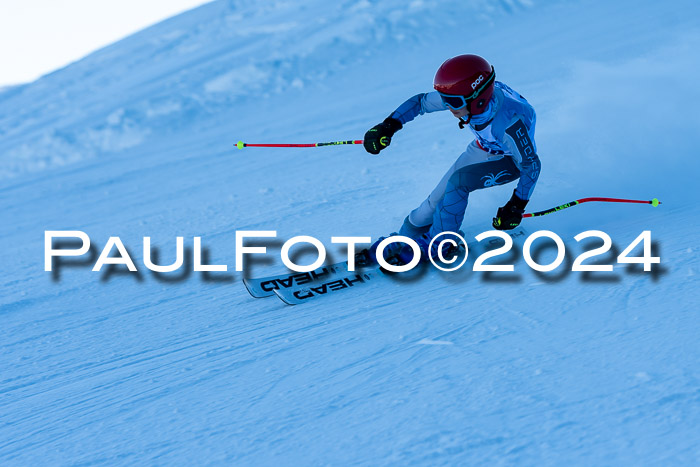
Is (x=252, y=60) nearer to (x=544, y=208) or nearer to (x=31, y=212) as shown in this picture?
(x=31, y=212)

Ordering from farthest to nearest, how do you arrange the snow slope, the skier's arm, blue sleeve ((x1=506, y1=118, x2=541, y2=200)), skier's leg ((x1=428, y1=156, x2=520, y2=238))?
the skier's arm < skier's leg ((x1=428, y1=156, x2=520, y2=238)) < blue sleeve ((x1=506, y1=118, x2=541, y2=200)) < the snow slope

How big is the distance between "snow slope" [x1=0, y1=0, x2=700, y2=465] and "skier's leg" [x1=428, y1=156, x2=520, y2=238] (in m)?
0.36

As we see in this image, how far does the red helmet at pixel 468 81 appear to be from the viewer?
340cm

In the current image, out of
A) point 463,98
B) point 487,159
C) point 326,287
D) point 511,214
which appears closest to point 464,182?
point 487,159

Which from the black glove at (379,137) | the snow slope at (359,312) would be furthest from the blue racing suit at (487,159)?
the snow slope at (359,312)

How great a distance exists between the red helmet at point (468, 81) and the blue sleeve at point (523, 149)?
222mm

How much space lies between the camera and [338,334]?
10.3ft

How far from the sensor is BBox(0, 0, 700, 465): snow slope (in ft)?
7.37

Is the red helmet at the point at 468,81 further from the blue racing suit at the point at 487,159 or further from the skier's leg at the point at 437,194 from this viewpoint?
the skier's leg at the point at 437,194

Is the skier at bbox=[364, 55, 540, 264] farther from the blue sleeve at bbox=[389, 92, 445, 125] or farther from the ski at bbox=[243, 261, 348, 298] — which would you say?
the ski at bbox=[243, 261, 348, 298]

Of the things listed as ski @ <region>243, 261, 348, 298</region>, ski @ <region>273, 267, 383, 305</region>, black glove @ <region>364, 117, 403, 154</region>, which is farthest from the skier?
ski @ <region>243, 261, 348, 298</region>

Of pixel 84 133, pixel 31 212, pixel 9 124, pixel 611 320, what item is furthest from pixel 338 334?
pixel 9 124

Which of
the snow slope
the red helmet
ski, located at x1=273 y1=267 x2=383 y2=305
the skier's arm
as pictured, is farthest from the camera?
the skier's arm

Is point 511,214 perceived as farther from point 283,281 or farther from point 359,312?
point 283,281
